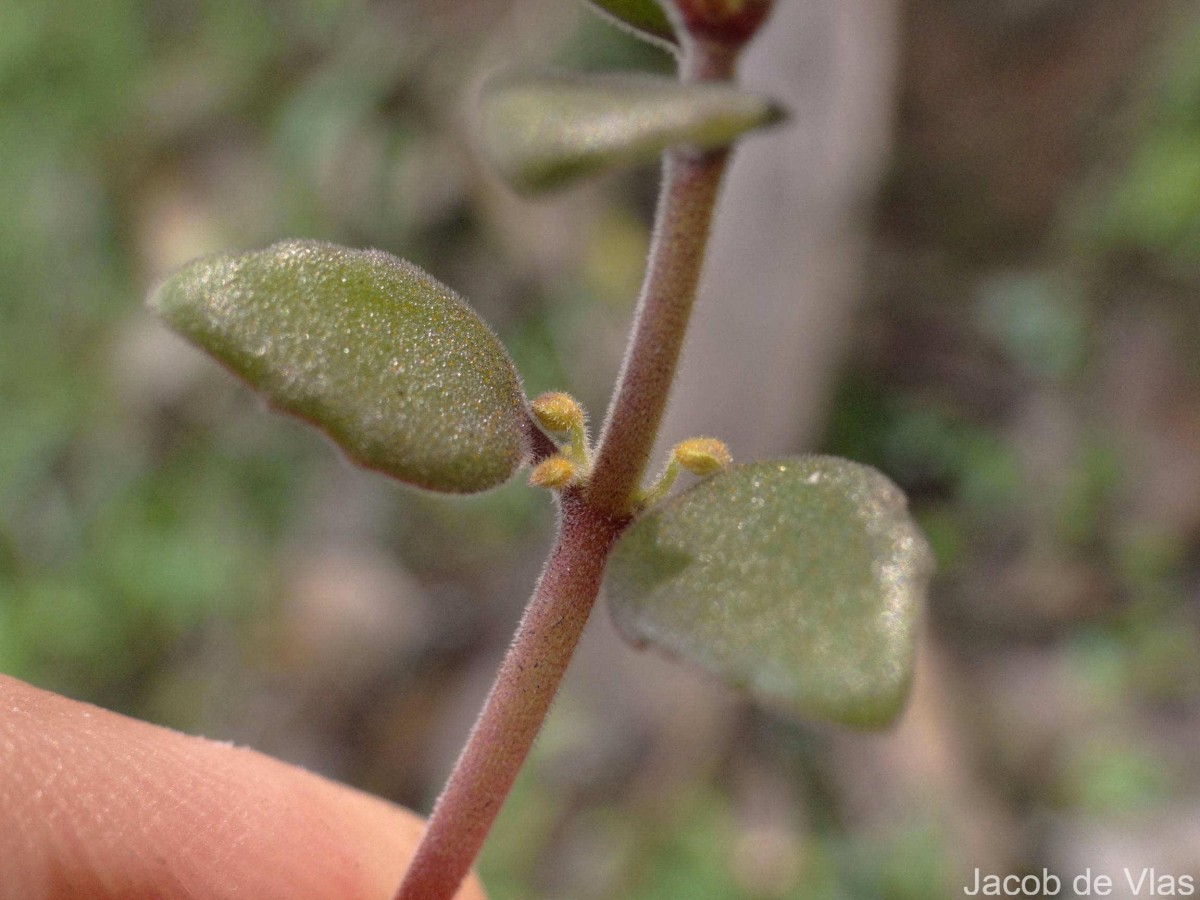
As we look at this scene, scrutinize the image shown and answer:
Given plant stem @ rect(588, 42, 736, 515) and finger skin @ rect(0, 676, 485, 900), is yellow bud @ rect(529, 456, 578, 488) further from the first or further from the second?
finger skin @ rect(0, 676, 485, 900)

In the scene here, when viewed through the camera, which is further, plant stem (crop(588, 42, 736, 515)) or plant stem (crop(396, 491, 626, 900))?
plant stem (crop(396, 491, 626, 900))

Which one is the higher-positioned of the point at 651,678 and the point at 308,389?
the point at 308,389

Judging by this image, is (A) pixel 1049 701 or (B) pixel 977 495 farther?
(B) pixel 977 495

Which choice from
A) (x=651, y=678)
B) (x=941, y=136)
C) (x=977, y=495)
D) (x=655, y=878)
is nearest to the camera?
(x=655, y=878)

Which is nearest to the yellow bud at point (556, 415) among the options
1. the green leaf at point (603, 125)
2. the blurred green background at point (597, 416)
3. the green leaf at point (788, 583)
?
the green leaf at point (788, 583)

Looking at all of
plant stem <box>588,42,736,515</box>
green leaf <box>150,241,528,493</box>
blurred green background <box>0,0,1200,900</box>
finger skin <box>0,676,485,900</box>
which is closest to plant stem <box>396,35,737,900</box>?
plant stem <box>588,42,736,515</box>

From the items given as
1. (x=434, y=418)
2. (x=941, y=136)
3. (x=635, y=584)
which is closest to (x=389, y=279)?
(x=434, y=418)

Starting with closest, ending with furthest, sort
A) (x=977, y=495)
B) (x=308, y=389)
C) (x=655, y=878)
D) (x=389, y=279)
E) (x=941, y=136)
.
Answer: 1. (x=308, y=389)
2. (x=389, y=279)
3. (x=655, y=878)
4. (x=977, y=495)
5. (x=941, y=136)

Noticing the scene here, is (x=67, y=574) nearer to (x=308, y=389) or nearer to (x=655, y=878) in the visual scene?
(x=655, y=878)
